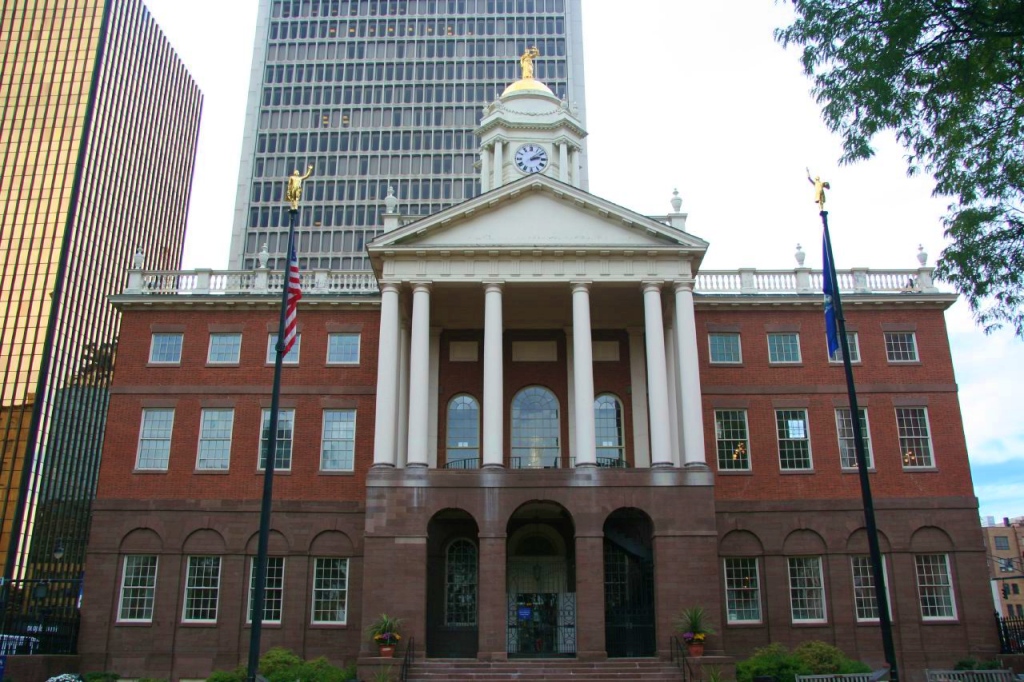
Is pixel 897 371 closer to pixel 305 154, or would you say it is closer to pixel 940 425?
pixel 940 425

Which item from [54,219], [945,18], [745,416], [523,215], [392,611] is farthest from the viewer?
[54,219]

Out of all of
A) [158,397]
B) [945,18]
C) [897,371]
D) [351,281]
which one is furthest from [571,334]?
[945,18]

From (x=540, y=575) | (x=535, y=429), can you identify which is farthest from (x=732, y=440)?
(x=540, y=575)

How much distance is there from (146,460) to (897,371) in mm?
31163

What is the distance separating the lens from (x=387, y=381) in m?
33.7

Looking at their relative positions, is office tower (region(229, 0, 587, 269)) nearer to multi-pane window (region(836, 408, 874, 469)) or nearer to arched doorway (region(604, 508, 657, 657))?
multi-pane window (region(836, 408, 874, 469))

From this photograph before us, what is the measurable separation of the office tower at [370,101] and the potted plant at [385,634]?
72134 millimetres

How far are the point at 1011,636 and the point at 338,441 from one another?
27022mm

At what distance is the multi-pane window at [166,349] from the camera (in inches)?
1537

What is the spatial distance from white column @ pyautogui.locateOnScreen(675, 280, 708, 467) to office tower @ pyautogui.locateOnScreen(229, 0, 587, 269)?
67584 mm

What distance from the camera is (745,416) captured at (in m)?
38.4

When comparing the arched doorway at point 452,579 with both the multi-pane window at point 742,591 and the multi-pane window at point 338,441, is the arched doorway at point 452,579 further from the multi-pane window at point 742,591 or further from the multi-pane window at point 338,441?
the multi-pane window at point 742,591

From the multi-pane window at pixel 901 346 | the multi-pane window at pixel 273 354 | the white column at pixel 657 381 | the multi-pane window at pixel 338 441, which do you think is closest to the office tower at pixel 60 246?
the multi-pane window at pixel 273 354

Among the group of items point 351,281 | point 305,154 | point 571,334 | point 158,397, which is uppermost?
point 305,154
